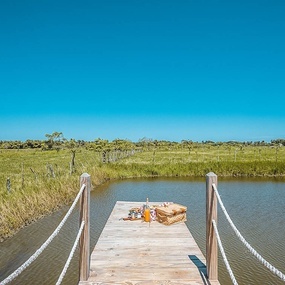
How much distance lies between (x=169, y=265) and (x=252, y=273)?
2565mm

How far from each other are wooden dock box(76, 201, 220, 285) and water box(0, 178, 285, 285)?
45.4 inches

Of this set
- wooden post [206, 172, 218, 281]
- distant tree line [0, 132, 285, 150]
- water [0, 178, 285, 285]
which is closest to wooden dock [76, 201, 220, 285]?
wooden post [206, 172, 218, 281]

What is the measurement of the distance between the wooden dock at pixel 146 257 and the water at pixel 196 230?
3.79 ft

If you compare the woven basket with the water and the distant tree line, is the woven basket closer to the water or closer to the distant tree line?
the water

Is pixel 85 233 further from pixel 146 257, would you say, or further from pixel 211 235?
pixel 211 235

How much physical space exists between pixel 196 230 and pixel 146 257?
4.31 m

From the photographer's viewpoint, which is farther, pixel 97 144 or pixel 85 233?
pixel 97 144

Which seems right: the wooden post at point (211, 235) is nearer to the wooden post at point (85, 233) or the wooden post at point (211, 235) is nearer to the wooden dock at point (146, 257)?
the wooden dock at point (146, 257)

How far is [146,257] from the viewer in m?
4.81

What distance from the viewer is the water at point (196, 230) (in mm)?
6191

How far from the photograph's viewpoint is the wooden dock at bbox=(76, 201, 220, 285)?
4016 mm

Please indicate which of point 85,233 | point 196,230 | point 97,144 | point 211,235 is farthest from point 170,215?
point 97,144

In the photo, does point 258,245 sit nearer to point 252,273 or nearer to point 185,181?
point 252,273

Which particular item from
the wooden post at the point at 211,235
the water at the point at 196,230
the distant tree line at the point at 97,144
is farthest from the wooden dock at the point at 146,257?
the distant tree line at the point at 97,144
